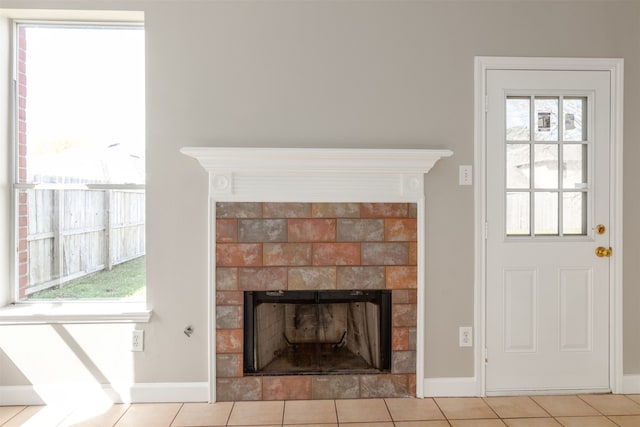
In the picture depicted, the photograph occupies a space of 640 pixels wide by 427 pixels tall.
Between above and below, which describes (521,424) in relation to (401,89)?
below

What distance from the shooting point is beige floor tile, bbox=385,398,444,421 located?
2.36 metres

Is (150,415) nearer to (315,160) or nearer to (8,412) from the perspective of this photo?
(8,412)

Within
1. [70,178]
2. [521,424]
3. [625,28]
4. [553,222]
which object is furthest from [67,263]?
[625,28]

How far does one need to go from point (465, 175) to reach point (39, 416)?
2662 mm

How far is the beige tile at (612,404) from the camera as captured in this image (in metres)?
2.44

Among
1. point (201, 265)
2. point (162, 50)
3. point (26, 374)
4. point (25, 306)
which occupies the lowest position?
point (26, 374)

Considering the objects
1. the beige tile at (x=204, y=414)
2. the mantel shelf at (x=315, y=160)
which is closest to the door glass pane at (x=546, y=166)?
the mantel shelf at (x=315, y=160)

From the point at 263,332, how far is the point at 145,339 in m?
0.66

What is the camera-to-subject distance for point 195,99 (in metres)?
2.54

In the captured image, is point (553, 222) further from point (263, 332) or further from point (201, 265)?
point (201, 265)

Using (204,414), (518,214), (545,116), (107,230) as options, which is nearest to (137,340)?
(204,414)

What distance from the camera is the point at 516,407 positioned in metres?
2.48

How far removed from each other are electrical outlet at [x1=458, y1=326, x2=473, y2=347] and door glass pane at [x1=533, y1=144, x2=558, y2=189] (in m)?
0.93

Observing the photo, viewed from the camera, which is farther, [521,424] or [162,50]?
[162,50]
